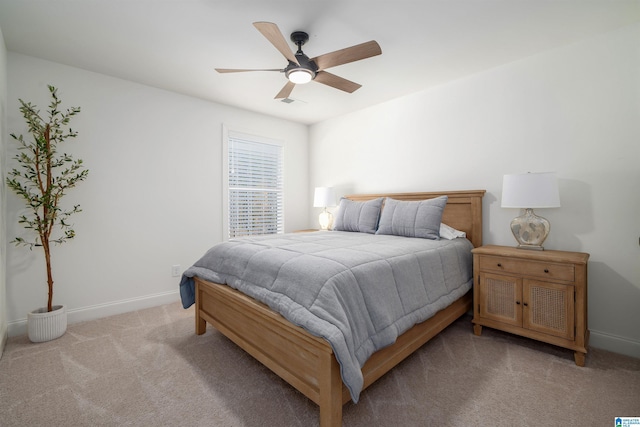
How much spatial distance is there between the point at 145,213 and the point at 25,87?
4.86 ft

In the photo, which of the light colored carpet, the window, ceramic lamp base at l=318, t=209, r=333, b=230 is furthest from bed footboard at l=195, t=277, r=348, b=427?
ceramic lamp base at l=318, t=209, r=333, b=230

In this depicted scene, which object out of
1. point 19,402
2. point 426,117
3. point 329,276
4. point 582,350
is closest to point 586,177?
point 582,350

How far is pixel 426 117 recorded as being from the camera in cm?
336

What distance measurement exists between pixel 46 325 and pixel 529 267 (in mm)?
3965

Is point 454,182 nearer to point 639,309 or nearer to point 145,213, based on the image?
point 639,309

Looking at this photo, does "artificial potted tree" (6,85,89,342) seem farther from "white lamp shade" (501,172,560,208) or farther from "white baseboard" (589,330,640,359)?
"white baseboard" (589,330,640,359)

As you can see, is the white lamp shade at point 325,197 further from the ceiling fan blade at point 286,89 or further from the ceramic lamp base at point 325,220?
the ceiling fan blade at point 286,89

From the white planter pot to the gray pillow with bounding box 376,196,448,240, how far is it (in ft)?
10.1

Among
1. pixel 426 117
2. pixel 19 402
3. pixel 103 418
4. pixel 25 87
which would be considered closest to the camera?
pixel 103 418

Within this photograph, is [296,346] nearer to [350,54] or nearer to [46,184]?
[350,54]

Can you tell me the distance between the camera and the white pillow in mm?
2846

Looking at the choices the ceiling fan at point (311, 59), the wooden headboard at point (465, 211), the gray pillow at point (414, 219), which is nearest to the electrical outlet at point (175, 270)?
the ceiling fan at point (311, 59)

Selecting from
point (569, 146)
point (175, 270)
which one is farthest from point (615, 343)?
point (175, 270)

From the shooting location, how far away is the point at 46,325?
2367 mm
